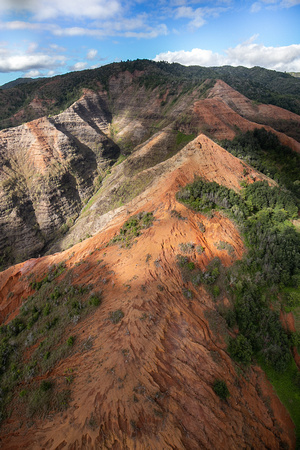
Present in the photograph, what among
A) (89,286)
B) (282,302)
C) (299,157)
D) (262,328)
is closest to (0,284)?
(89,286)

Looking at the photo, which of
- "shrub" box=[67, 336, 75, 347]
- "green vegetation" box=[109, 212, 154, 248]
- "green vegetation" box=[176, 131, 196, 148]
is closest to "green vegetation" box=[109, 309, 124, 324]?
"shrub" box=[67, 336, 75, 347]

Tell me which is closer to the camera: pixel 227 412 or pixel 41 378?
pixel 227 412

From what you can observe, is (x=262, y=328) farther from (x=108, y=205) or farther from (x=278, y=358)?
(x=108, y=205)

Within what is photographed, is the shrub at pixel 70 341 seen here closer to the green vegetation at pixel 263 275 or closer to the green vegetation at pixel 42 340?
the green vegetation at pixel 42 340

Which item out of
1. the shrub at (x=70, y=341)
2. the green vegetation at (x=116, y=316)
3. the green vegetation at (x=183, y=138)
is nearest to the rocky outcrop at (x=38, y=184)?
the green vegetation at (x=183, y=138)

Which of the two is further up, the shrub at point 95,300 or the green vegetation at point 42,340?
the shrub at point 95,300

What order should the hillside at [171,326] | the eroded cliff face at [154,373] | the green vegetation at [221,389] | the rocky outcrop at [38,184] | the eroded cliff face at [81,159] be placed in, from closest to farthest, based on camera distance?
the eroded cliff face at [154,373]
the hillside at [171,326]
the green vegetation at [221,389]
the eroded cliff face at [81,159]
the rocky outcrop at [38,184]
